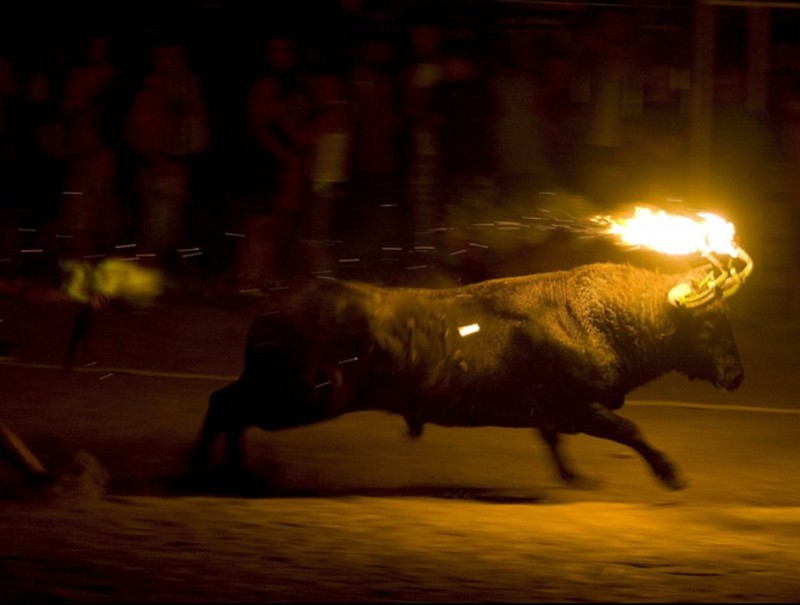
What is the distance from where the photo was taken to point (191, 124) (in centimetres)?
1436

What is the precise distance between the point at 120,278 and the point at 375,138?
2736 millimetres

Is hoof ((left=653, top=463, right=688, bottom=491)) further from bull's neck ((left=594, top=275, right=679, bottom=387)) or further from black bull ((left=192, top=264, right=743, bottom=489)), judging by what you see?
bull's neck ((left=594, top=275, right=679, bottom=387))

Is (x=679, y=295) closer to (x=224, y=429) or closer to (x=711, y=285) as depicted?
(x=711, y=285)

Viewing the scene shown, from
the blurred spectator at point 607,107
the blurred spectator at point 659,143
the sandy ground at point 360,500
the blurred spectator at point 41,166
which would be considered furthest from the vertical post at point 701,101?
the blurred spectator at point 41,166

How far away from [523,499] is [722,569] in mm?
2217

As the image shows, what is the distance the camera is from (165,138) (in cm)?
1432

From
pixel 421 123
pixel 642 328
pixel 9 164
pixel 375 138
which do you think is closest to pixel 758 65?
pixel 421 123

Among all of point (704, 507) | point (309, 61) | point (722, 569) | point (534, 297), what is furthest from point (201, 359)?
point (722, 569)

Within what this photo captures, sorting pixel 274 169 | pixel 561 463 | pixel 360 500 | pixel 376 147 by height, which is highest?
pixel 376 147

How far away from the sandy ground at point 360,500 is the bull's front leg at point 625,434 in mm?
144

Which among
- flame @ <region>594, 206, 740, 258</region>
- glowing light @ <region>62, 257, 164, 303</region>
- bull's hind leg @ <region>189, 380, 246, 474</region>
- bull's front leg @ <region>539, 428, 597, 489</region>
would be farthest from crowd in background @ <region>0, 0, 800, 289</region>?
bull's hind leg @ <region>189, 380, 246, 474</region>

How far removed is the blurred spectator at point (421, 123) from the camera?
45.1 feet

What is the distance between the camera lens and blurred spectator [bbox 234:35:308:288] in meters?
14.1

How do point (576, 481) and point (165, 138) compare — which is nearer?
point (576, 481)
